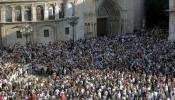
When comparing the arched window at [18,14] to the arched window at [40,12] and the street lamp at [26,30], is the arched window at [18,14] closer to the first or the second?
the street lamp at [26,30]

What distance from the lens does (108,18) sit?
70.3 metres

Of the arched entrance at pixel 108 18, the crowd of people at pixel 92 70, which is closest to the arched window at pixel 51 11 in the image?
the crowd of people at pixel 92 70

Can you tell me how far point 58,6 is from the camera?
6219 cm

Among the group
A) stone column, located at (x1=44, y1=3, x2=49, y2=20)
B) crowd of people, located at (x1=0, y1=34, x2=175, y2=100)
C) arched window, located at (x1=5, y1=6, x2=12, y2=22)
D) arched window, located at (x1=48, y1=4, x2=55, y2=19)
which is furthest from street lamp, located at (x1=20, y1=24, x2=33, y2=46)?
crowd of people, located at (x1=0, y1=34, x2=175, y2=100)

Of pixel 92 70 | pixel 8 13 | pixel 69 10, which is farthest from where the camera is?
pixel 69 10

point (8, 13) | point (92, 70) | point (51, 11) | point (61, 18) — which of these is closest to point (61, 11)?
point (61, 18)

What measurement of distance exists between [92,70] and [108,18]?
28.4 metres

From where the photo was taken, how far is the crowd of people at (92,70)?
3647 cm

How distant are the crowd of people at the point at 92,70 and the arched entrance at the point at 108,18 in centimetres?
1046

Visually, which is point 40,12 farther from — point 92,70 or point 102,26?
point 92,70

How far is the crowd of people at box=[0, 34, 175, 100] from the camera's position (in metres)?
36.5

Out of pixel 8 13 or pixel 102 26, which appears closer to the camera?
pixel 8 13

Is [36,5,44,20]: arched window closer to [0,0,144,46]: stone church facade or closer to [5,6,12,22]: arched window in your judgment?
[0,0,144,46]: stone church facade

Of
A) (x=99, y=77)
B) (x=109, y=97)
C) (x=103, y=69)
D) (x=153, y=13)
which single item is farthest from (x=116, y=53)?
(x=153, y=13)
